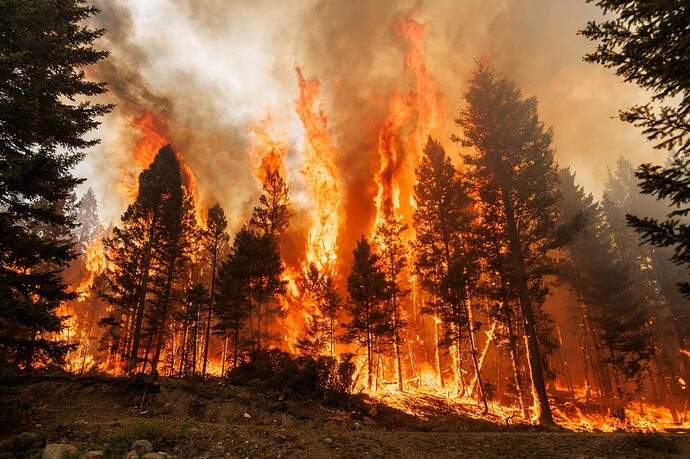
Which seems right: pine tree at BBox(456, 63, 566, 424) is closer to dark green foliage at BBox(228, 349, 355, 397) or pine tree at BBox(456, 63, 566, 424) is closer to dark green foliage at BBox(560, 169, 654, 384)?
dark green foliage at BBox(228, 349, 355, 397)

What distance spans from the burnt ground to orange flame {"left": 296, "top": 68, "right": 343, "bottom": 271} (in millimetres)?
28871

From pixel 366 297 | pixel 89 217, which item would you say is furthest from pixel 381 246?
pixel 89 217

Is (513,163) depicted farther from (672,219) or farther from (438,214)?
(672,219)

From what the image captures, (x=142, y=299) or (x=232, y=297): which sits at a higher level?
(x=232, y=297)

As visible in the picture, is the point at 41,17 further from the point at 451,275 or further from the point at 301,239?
the point at 301,239

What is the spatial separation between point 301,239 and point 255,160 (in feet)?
46.0

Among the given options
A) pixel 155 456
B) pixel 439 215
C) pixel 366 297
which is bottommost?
pixel 155 456

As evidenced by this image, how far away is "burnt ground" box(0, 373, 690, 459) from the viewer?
27.3ft

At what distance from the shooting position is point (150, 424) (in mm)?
9086

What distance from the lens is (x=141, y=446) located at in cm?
807

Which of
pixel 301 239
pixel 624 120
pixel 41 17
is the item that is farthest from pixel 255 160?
pixel 624 120

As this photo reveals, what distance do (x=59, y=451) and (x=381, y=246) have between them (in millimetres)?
26045

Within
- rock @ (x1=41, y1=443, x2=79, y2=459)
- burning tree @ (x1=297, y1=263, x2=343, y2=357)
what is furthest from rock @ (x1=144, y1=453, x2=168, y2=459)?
burning tree @ (x1=297, y1=263, x2=343, y2=357)

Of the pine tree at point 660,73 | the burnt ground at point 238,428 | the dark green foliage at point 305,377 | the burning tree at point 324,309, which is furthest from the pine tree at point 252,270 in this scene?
the pine tree at point 660,73
